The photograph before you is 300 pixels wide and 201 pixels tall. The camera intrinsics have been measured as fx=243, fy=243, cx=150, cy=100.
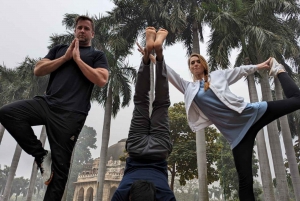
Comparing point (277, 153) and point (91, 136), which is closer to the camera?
point (277, 153)

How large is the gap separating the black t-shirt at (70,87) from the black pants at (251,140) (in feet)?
5.47

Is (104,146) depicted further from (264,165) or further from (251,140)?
(251,140)

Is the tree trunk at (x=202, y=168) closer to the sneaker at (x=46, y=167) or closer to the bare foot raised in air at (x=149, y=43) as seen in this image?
the bare foot raised in air at (x=149, y=43)

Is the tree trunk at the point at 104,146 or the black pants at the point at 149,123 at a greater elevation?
the tree trunk at the point at 104,146

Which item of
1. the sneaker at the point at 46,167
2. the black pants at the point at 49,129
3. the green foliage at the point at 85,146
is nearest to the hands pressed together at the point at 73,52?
the black pants at the point at 49,129

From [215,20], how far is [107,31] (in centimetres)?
649

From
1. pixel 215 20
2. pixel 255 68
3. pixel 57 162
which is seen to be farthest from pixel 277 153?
pixel 57 162

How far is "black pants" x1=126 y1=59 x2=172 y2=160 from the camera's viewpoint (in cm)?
213

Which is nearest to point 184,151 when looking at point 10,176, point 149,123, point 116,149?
point 10,176

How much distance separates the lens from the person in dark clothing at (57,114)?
1.92 meters

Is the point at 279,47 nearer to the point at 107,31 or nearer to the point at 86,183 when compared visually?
the point at 107,31

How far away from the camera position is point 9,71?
802 inches

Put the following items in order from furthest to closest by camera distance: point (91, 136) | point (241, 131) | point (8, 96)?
1. point (91, 136)
2. point (8, 96)
3. point (241, 131)

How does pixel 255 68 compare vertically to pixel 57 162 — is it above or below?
above
